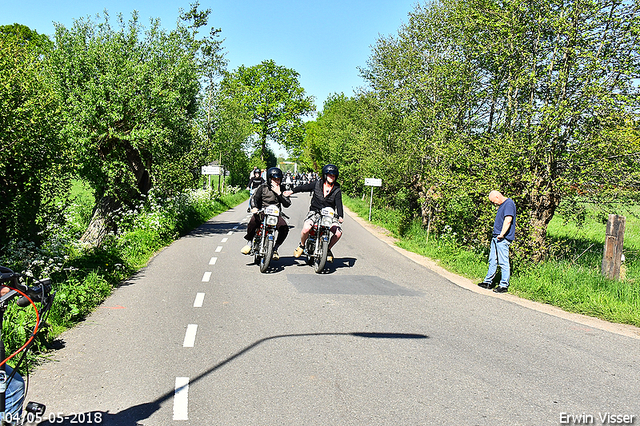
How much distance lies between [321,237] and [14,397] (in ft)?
24.2

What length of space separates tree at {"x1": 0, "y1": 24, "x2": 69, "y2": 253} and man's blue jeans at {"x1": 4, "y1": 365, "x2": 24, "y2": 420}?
17.0 ft

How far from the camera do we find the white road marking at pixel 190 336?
5434mm

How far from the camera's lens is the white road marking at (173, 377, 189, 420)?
376cm

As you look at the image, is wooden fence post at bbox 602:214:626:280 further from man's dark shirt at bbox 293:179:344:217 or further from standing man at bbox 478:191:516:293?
man's dark shirt at bbox 293:179:344:217

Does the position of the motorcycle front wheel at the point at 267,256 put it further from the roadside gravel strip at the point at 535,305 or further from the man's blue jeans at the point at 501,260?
the man's blue jeans at the point at 501,260

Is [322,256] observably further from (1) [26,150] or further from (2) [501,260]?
(1) [26,150]

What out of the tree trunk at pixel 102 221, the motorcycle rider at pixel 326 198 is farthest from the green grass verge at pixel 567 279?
the tree trunk at pixel 102 221

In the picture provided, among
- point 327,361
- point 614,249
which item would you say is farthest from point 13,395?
point 614,249

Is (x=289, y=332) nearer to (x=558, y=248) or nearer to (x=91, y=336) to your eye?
(x=91, y=336)

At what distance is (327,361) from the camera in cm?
498

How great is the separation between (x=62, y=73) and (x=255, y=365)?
1155 cm

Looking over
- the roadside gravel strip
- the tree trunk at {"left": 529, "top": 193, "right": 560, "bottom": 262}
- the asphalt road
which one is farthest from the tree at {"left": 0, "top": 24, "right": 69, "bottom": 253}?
the tree trunk at {"left": 529, "top": 193, "right": 560, "bottom": 262}

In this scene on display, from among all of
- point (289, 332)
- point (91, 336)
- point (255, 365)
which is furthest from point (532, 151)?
point (91, 336)

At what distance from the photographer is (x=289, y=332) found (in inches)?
234
